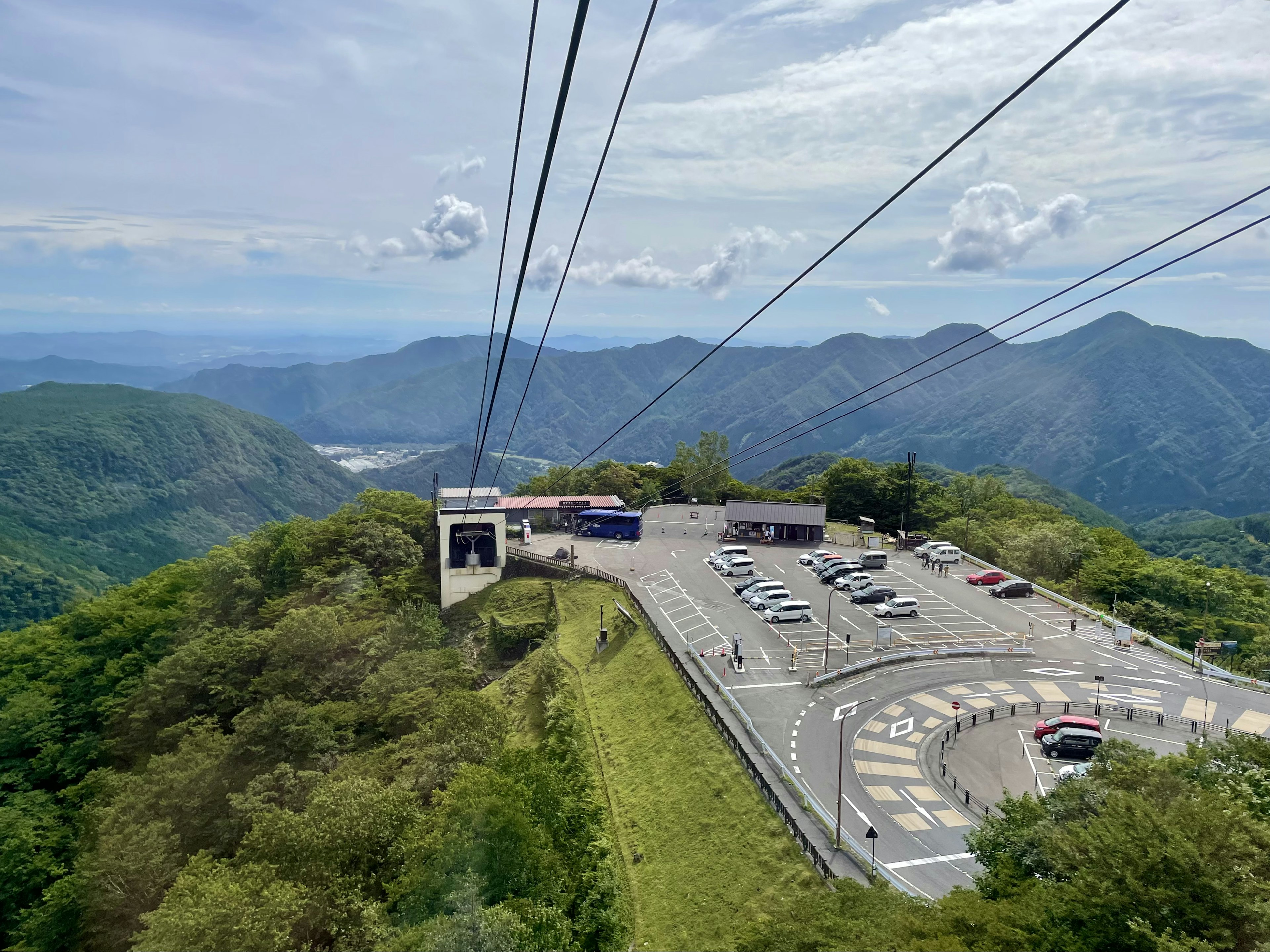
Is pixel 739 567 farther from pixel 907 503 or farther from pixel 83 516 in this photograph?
pixel 83 516

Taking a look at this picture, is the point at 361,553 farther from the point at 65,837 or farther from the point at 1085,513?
the point at 1085,513

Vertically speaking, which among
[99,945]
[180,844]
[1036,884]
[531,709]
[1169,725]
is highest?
[1036,884]

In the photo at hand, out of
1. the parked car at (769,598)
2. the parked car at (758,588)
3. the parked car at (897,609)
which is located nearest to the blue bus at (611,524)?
the parked car at (758,588)

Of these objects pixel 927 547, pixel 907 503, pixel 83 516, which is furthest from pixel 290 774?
pixel 83 516

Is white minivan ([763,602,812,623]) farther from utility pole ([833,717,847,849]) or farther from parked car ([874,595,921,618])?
utility pole ([833,717,847,849])

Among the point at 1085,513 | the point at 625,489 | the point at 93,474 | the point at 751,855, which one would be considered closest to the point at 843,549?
the point at 625,489

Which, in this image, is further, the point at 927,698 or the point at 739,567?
the point at 739,567

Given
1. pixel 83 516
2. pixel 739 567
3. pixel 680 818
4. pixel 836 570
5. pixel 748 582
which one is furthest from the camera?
pixel 83 516
